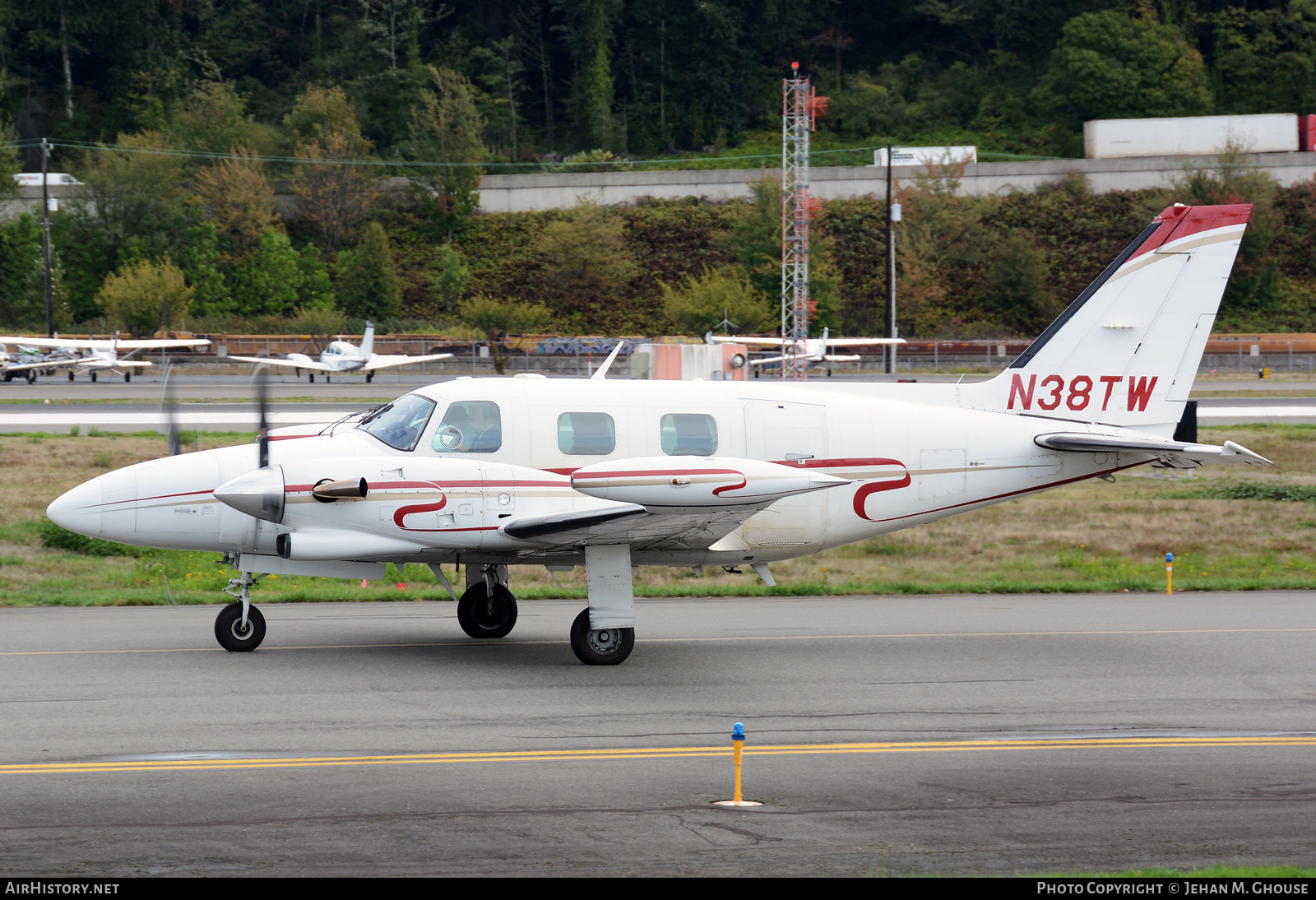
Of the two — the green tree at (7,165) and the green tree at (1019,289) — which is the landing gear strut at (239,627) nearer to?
the green tree at (1019,289)

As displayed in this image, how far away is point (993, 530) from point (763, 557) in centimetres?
1216

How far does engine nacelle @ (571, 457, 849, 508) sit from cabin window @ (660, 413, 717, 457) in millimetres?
1559

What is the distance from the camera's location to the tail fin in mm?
15383

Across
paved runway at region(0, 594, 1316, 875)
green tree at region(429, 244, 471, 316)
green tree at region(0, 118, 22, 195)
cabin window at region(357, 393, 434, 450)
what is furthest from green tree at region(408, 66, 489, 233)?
cabin window at region(357, 393, 434, 450)

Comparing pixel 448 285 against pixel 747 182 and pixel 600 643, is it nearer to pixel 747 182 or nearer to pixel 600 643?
pixel 747 182

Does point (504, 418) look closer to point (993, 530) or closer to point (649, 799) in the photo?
point (649, 799)

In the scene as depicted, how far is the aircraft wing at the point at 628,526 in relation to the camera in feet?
40.1

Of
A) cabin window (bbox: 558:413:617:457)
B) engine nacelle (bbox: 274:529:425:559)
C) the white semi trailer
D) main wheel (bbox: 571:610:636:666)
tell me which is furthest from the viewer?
the white semi trailer

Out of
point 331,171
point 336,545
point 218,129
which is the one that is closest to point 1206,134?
point 331,171

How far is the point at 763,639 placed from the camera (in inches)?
580

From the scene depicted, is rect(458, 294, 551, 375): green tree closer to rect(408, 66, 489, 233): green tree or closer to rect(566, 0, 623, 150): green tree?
rect(408, 66, 489, 233): green tree

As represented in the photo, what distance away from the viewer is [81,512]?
41.2 ft

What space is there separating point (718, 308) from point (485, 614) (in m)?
56.5

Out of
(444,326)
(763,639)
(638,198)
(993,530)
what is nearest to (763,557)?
(763,639)
